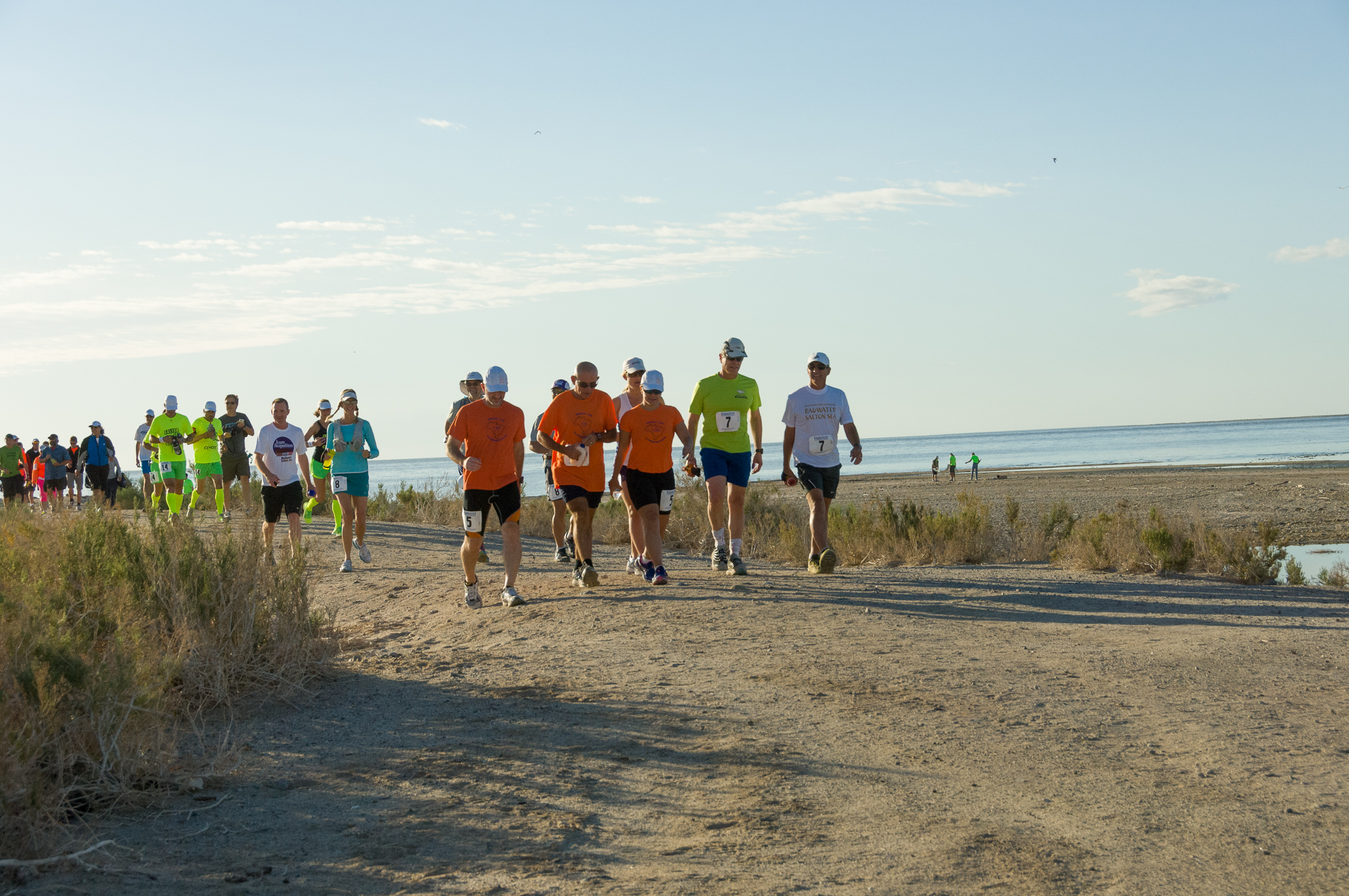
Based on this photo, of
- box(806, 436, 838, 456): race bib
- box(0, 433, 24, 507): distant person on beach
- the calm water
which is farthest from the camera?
the calm water

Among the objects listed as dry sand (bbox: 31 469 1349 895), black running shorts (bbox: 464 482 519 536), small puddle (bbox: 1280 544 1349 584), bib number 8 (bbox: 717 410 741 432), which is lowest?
small puddle (bbox: 1280 544 1349 584)

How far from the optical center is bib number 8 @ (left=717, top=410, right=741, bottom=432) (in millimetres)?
9898

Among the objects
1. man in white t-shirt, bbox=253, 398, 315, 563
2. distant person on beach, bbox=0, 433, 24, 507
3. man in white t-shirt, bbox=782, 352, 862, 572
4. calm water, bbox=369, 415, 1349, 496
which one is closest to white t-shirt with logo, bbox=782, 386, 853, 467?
man in white t-shirt, bbox=782, 352, 862, 572

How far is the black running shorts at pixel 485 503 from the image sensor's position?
8891 mm

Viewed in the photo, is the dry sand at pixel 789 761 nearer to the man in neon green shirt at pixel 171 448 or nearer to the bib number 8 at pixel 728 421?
the bib number 8 at pixel 728 421

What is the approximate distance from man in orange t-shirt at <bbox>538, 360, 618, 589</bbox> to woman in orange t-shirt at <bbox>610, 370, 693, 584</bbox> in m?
0.21

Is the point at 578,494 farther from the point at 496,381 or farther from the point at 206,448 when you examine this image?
the point at 206,448

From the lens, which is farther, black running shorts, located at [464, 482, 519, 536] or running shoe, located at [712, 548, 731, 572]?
running shoe, located at [712, 548, 731, 572]

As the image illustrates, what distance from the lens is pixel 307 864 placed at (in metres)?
3.93

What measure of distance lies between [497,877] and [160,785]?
1907mm

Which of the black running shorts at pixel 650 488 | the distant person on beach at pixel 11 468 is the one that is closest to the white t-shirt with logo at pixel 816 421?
the black running shorts at pixel 650 488

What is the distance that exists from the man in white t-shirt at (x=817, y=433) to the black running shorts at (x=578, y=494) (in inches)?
76.4

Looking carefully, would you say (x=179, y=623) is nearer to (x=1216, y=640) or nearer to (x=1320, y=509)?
(x=1216, y=640)

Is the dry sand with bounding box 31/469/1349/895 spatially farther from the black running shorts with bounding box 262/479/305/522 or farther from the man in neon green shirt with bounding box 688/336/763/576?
the black running shorts with bounding box 262/479/305/522
